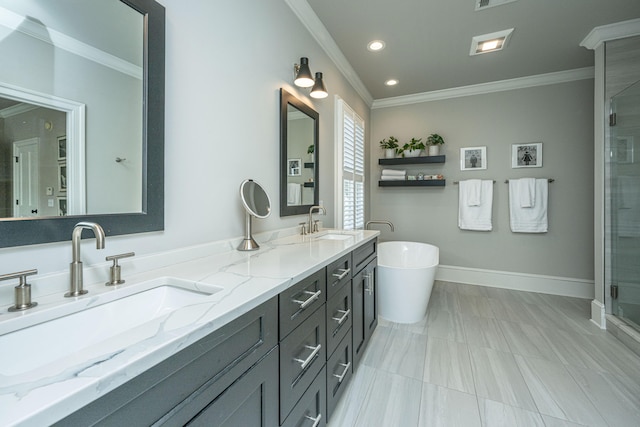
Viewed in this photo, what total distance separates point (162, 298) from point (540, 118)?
14.1ft

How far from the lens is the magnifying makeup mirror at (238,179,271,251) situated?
4.71 feet

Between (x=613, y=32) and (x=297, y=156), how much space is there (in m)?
2.96

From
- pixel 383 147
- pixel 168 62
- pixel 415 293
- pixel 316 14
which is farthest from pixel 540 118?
pixel 168 62

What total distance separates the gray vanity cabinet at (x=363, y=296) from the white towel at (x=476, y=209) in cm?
201

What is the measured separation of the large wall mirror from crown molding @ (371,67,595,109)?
218cm

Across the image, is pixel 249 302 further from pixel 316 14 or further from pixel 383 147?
pixel 383 147

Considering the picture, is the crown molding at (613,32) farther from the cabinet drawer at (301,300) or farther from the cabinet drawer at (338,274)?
the cabinet drawer at (301,300)

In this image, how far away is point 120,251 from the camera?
0.96m

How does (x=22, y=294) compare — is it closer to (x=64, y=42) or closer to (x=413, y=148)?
(x=64, y=42)

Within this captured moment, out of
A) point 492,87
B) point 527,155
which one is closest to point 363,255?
point 527,155

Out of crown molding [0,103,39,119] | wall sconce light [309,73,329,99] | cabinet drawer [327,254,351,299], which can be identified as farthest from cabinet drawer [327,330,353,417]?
wall sconce light [309,73,329,99]

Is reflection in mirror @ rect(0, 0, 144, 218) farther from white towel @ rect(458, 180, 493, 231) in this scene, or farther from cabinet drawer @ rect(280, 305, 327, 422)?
white towel @ rect(458, 180, 493, 231)

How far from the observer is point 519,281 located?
3.47 metres

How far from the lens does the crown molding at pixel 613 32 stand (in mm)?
2297
